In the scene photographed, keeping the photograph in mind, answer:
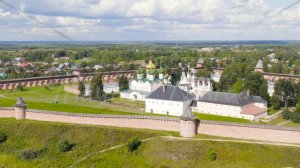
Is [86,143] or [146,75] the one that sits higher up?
[146,75]

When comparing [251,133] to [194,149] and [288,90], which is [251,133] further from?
[288,90]

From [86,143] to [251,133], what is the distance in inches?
532

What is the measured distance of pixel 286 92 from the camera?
1893 inches

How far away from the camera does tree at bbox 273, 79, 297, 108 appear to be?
4811cm

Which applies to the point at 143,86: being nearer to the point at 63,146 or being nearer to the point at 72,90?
the point at 72,90

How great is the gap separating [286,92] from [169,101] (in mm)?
15367

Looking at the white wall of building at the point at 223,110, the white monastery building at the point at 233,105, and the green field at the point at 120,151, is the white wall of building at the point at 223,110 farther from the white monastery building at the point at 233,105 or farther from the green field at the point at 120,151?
the green field at the point at 120,151

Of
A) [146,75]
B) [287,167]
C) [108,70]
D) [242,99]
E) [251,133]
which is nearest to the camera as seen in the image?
[287,167]

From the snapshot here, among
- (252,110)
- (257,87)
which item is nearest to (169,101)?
(252,110)

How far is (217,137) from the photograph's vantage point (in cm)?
3209

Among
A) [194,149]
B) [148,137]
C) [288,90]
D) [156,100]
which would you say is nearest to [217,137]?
[194,149]

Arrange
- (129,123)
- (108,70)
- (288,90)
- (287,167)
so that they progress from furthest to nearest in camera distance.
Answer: (108,70) < (288,90) < (129,123) < (287,167)

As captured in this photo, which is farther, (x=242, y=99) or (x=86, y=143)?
(x=242, y=99)

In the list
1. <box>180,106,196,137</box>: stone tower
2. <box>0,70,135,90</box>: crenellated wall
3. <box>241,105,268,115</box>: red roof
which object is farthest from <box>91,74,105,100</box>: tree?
<box>180,106,196,137</box>: stone tower
